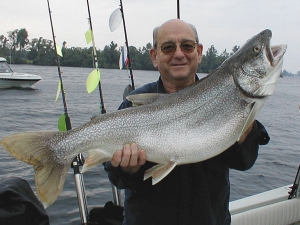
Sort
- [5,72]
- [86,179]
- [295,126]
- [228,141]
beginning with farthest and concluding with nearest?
[5,72]
[295,126]
[86,179]
[228,141]

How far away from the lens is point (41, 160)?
2.38 meters

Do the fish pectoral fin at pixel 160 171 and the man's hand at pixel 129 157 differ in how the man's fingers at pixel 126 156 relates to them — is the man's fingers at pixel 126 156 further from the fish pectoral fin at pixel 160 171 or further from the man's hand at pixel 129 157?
the fish pectoral fin at pixel 160 171

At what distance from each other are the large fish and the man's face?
16cm

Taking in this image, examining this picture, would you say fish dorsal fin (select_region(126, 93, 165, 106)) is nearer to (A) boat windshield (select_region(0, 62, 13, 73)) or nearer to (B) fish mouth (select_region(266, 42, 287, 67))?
(B) fish mouth (select_region(266, 42, 287, 67))

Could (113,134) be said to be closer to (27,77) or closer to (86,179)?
(86,179)

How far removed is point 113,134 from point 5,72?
26449 mm

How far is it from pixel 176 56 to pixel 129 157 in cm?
85

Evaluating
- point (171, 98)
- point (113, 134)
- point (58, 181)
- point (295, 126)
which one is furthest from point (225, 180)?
point (295, 126)

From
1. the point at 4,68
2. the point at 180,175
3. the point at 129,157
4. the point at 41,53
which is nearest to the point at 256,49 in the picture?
the point at 180,175

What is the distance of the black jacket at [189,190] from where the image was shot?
7.82ft

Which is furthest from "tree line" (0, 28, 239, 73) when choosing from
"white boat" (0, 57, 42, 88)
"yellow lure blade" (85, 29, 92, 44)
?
"yellow lure blade" (85, 29, 92, 44)

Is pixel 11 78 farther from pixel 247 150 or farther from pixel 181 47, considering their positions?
pixel 247 150

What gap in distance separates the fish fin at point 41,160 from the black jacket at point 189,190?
42 centimetres

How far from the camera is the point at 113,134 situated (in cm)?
239
